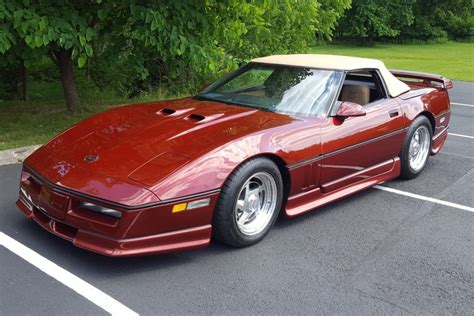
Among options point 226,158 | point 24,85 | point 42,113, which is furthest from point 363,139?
point 24,85

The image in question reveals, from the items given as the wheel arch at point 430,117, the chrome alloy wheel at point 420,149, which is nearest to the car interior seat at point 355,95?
the wheel arch at point 430,117

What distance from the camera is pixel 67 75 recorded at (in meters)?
8.21

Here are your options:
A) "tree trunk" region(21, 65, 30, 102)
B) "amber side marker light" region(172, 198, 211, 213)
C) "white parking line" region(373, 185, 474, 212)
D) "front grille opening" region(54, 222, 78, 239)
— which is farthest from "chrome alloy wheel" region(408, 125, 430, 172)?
"tree trunk" region(21, 65, 30, 102)

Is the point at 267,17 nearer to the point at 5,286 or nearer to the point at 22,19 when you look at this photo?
the point at 22,19

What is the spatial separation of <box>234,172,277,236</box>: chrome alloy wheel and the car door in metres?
0.59

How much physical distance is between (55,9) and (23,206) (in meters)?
3.25

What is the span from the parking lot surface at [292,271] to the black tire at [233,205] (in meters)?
0.10

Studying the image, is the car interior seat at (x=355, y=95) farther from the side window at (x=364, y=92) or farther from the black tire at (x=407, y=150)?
Answer: the black tire at (x=407, y=150)

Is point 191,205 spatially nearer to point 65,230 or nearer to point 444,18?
point 65,230

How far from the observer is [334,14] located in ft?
40.0

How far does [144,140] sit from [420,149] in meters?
3.42

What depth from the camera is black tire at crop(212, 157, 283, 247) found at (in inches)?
136

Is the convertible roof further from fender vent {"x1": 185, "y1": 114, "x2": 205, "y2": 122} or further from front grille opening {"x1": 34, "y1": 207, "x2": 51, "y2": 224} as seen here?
front grille opening {"x1": 34, "y1": 207, "x2": 51, "y2": 224}

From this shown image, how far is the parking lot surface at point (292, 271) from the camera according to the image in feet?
9.75
